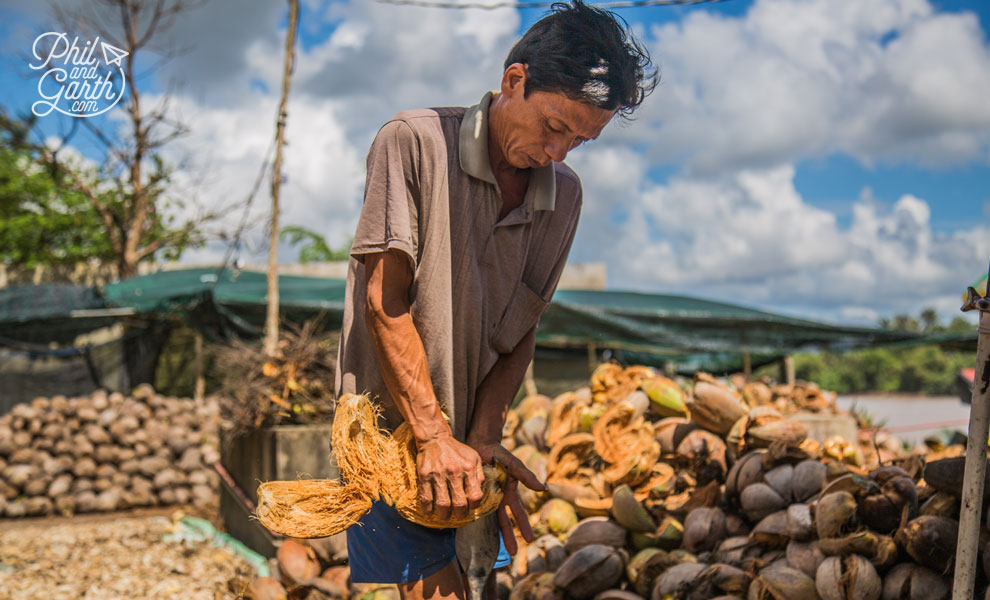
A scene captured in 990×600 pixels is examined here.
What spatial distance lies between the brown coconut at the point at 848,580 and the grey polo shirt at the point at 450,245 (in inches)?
49.3

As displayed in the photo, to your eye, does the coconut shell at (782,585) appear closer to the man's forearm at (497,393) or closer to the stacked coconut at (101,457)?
the man's forearm at (497,393)

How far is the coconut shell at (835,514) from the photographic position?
2.51m

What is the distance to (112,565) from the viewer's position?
4355 mm

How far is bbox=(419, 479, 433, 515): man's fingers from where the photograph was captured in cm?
167

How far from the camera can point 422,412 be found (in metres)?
1.72

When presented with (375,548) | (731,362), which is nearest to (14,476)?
(375,548)

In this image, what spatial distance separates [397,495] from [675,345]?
263 inches

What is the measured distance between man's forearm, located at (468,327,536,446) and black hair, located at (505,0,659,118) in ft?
2.14

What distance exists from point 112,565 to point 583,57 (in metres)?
4.02

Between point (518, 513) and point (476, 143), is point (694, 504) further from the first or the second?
point (476, 143)

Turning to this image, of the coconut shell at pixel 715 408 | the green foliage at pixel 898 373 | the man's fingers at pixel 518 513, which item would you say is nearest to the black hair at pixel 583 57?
the man's fingers at pixel 518 513

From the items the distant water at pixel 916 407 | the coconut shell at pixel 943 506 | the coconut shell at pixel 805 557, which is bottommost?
the distant water at pixel 916 407

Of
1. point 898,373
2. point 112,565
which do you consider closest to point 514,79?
point 112,565

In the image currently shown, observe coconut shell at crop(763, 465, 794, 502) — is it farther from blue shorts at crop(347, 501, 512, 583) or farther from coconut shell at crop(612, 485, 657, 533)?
blue shorts at crop(347, 501, 512, 583)
